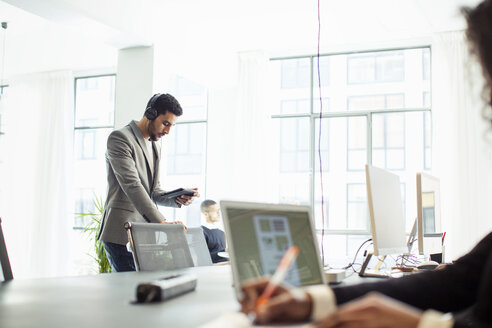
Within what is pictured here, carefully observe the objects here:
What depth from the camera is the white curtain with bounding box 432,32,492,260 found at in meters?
5.64

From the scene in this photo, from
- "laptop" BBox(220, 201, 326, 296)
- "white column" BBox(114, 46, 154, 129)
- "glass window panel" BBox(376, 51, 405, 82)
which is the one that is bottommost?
"laptop" BBox(220, 201, 326, 296)

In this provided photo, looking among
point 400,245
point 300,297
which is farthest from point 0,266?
point 400,245

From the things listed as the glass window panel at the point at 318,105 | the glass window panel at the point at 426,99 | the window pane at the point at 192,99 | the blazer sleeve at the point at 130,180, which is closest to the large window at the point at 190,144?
the window pane at the point at 192,99

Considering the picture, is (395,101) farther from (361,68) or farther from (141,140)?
(141,140)

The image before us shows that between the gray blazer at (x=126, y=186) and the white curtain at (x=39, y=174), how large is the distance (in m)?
4.94

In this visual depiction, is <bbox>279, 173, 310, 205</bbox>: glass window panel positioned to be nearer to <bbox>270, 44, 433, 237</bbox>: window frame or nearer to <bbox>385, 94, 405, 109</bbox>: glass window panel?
<bbox>270, 44, 433, 237</bbox>: window frame

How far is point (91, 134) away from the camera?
26.0 feet

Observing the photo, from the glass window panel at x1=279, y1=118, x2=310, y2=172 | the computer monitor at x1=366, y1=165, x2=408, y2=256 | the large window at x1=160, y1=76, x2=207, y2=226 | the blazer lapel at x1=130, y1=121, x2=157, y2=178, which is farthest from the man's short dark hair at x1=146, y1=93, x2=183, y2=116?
the large window at x1=160, y1=76, x2=207, y2=226

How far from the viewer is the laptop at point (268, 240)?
46.5 inches

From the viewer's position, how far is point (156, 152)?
3.06 meters

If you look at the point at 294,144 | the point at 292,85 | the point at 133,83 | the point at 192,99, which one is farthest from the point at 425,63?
the point at 133,83

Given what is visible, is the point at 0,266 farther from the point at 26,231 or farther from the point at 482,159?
the point at 26,231

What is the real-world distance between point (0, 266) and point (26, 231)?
649cm

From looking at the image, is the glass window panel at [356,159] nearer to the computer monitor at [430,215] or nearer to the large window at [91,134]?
the large window at [91,134]
